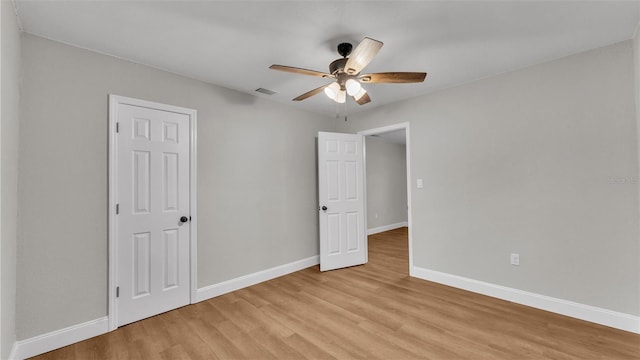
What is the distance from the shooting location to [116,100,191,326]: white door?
2410 millimetres

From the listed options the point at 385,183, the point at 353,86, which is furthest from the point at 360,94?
the point at 385,183

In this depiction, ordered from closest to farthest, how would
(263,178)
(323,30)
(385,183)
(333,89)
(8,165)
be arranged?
1. (8,165)
2. (323,30)
3. (333,89)
4. (263,178)
5. (385,183)

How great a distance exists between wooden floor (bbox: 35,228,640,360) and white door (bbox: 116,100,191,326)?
230mm

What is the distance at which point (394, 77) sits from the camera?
6.93ft

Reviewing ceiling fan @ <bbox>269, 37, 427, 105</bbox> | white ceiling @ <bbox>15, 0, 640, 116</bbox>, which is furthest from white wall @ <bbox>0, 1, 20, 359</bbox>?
ceiling fan @ <bbox>269, 37, 427, 105</bbox>

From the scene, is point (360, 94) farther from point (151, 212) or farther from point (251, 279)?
point (251, 279)

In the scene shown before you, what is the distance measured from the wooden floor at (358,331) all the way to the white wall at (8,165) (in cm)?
55

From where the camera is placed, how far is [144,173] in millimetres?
2537

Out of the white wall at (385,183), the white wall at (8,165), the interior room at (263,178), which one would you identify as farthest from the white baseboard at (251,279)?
the white wall at (385,183)

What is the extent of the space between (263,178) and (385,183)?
14.7 feet

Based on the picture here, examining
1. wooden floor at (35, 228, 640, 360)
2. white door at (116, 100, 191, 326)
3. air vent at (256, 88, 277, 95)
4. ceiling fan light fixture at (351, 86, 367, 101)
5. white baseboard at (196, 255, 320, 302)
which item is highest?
air vent at (256, 88, 277, 95)

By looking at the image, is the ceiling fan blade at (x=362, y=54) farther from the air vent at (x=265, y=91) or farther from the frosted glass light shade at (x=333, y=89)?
the air vent at (x=265, y=91)

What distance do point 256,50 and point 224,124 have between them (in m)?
1.14

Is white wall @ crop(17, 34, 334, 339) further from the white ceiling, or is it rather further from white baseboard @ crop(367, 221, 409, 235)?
white baseboard @ crop(367, 221, 409, 235)
